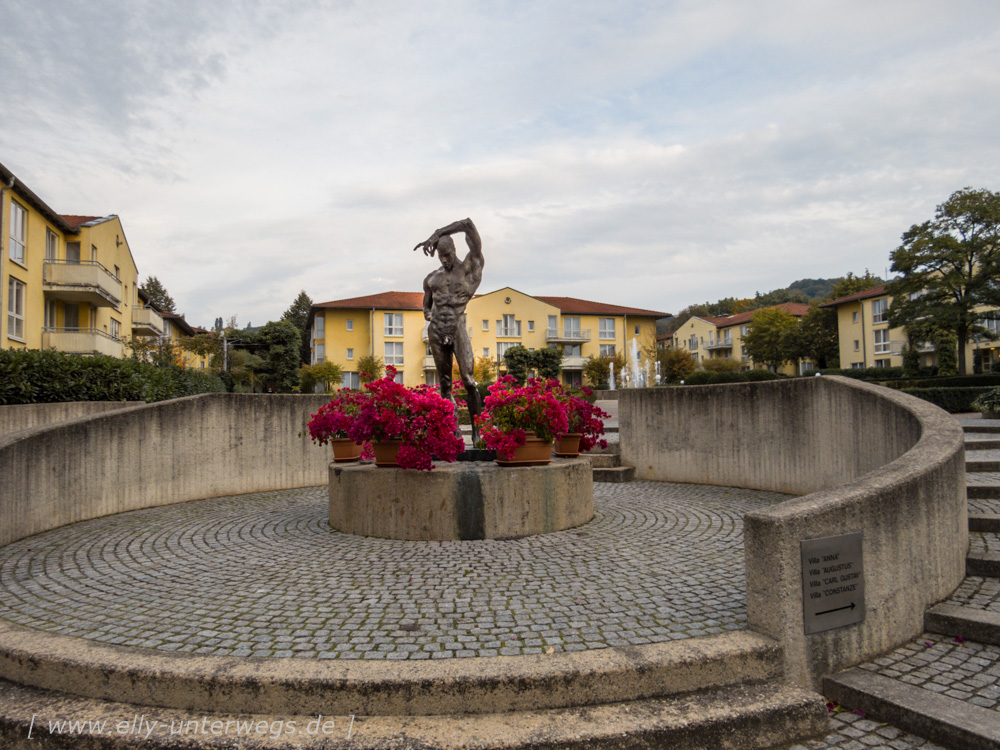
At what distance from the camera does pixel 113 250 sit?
112 ft

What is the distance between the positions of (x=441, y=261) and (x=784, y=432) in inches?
202

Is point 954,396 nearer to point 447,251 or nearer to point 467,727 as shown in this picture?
point 447,251

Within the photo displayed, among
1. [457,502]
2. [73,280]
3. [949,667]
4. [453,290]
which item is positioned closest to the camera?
[949,667]

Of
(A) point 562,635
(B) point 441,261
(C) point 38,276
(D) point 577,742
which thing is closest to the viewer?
(D) point 577,742

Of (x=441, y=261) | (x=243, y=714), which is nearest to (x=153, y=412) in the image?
(x=441, y=261)

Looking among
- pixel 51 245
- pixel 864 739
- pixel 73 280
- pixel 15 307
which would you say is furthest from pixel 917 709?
pixel 51 245

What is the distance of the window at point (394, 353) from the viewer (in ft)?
192

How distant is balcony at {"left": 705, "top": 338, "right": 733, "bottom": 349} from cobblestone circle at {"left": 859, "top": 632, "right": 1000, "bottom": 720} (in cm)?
8326

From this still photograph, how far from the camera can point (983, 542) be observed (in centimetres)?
480

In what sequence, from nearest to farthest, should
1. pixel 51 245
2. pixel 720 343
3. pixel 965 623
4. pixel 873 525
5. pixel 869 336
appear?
pixel 873 525, pixel 965 623, pixel 51 245, pixel 869 336, pixel 720 343

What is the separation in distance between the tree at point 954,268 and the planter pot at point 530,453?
38.1 metres

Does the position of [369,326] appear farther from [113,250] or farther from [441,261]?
[441,261]

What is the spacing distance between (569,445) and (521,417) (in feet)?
3.91

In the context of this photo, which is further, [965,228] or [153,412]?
[965,228]
